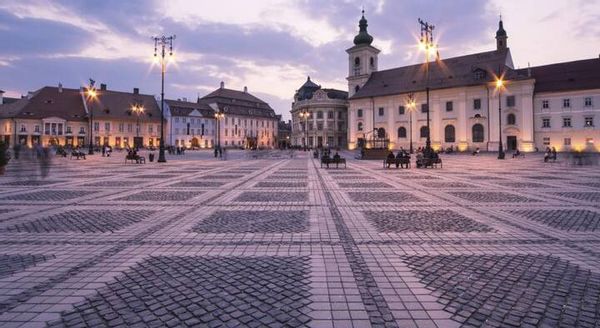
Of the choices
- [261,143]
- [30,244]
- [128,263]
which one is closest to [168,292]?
[128,263]

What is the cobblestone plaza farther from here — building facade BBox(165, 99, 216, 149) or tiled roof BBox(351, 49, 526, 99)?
building facade BBox(165, 99, 216, 149)

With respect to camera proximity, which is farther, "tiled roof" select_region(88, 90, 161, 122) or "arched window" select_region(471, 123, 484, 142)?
"tiled roof" select_region(88, 90, 161, 122)

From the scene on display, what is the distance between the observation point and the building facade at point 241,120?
101688 millimetres

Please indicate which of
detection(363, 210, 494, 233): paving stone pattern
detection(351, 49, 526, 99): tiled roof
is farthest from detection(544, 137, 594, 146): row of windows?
detection(363, 210, 494, 233): paving stone pattern

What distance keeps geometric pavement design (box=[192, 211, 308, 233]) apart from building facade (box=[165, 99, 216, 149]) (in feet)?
284

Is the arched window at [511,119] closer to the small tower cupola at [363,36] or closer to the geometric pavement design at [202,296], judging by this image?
the small tower cupola at [363,36]

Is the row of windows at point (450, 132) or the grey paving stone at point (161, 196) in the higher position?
the row of windows at point (450, 132)

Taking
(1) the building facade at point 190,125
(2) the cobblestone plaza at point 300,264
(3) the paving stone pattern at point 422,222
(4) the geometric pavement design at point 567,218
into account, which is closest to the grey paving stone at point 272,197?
(2) the cobblestone plaza at point 300,264

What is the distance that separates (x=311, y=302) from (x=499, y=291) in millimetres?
2140

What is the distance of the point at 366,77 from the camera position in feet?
272

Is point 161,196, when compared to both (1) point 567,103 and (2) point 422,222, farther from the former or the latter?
(1) point 567,103

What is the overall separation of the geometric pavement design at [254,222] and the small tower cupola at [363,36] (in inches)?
3184

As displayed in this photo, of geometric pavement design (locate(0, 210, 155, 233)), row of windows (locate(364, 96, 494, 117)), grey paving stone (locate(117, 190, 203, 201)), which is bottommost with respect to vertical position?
geometric pavement design (locate(0, 210, 155, 233))

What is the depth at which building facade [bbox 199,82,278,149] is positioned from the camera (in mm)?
101688
